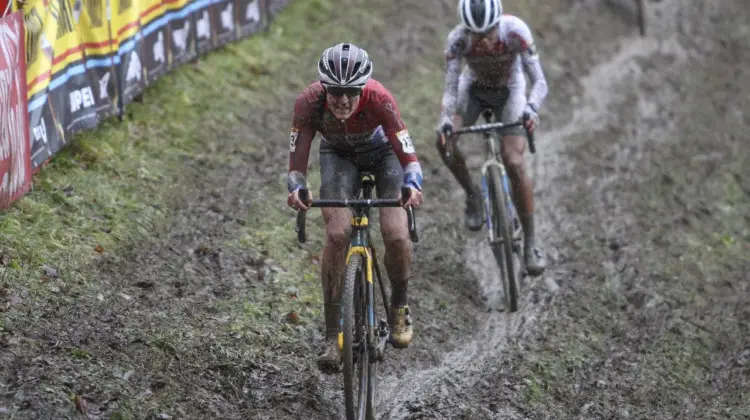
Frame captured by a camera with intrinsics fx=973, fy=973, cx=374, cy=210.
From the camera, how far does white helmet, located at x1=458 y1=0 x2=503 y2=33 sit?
30.4ft

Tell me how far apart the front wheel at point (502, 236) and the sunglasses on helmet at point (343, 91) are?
3.16 metres

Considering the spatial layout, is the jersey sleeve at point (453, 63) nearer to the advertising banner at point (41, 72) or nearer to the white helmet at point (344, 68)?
the white helmet at point (344, 68)

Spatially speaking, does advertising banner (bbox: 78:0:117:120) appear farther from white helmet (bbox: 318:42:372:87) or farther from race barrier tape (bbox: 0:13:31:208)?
white helmet (bbox: 318:42:372:87)

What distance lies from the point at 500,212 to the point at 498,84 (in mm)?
1443

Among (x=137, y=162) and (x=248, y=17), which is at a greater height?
(x=248, y=17)

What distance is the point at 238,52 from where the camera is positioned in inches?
574

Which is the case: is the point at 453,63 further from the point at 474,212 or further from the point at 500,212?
the point at 474,212

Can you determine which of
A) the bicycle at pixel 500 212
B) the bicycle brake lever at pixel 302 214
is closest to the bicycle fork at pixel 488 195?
the bicycle at pixel 500 212

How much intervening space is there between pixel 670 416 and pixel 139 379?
14.5 ft

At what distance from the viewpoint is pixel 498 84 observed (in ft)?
33.1

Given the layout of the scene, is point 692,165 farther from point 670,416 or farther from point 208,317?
point 208,317

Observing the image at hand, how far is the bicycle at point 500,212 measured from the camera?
9.46 metres

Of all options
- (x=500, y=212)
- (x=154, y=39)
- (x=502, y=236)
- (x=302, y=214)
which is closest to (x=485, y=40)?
(x=500, y=212)

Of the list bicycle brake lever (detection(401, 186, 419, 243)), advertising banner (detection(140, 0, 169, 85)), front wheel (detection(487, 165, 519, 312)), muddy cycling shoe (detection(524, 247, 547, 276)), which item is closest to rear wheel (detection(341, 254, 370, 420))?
bicycle brake lever (detection(401, 186, 419, 243))
